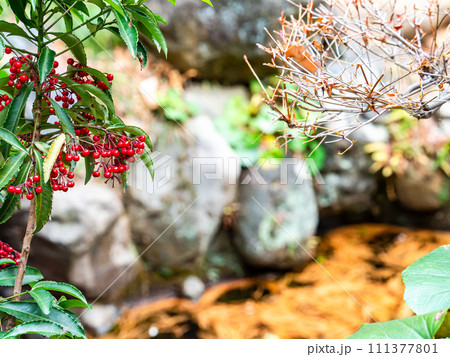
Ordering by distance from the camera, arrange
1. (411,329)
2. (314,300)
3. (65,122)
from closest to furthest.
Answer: (411,329)
(65,122)
(314,300)

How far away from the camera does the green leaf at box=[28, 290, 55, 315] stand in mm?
643

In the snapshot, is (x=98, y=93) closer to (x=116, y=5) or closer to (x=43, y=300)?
(x=116, y=5)

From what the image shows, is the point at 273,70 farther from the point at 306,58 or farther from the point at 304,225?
the point at 306,58

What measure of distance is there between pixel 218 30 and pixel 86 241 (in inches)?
64.1

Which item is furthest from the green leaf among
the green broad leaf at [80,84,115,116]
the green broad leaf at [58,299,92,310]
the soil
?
the soil

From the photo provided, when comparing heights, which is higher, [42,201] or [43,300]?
[42,201]

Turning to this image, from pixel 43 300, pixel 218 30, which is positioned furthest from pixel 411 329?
pixel 218 30

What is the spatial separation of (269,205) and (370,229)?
0.94m

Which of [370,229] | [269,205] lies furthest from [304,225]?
[370,229]

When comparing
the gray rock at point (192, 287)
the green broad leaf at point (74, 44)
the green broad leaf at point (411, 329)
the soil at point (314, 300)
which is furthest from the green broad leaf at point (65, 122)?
the gray rock at point (192, 287)

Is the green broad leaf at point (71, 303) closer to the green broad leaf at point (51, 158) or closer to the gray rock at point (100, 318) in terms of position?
the green broad leaf at point (51, 158)

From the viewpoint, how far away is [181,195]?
2.16 meters

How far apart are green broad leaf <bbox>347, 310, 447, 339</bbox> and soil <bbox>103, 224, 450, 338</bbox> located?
142 centimetres

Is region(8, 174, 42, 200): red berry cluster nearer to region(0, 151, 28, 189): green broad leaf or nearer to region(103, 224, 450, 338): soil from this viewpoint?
region(0, 151, 28, 189): green broad leaf
